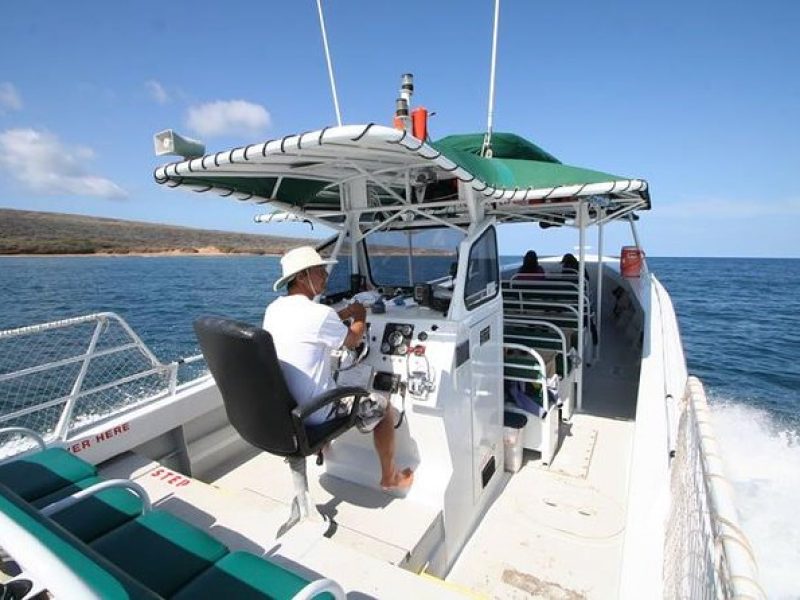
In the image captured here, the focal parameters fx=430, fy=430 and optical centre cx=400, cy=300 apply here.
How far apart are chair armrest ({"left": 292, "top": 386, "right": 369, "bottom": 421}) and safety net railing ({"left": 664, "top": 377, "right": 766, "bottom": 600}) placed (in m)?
1.42

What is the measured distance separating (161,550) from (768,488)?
603 cm

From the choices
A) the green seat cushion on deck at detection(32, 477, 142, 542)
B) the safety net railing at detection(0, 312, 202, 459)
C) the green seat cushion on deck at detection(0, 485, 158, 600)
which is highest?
the green seat cushion on deck at detection(0, 485, 158, 600)

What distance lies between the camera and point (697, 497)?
3.56 feet

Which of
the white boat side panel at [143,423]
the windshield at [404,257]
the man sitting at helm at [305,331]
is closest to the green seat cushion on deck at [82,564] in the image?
the man sitting at helm at [305,331]

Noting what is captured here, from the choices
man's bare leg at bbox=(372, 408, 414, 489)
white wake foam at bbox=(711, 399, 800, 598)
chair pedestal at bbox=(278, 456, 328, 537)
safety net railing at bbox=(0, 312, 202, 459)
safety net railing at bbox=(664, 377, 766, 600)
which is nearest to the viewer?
safety net railing at bbox=(664, 377, 766, 600)

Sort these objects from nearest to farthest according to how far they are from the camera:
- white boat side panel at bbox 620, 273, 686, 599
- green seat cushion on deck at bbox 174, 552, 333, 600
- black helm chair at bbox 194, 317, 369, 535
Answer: green seat cushion on deck at bbox 174, 552, 333, 600 → white boat side panel at bbox 620, 273, 686, 599 → black helm chair at bbox 194, 317, 369, 535

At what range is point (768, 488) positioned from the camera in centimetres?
479

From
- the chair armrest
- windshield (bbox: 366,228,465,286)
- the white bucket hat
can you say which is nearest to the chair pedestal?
the chair armrest

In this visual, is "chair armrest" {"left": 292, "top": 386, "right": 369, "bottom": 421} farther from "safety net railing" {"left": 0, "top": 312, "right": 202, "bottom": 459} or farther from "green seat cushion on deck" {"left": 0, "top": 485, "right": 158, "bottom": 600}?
"safety net railing" {"left": 0, "top": 312, "right": 202, "bottom": 459}

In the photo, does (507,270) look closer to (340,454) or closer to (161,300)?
(340,454)

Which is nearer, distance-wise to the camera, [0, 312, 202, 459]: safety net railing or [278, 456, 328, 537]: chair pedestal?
[278, 456, 328, 537]: chair pedestal

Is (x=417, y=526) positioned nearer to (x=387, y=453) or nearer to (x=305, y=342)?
(x=387, y=453)

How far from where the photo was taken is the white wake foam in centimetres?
346

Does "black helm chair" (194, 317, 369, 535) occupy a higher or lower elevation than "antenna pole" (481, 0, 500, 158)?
lower
